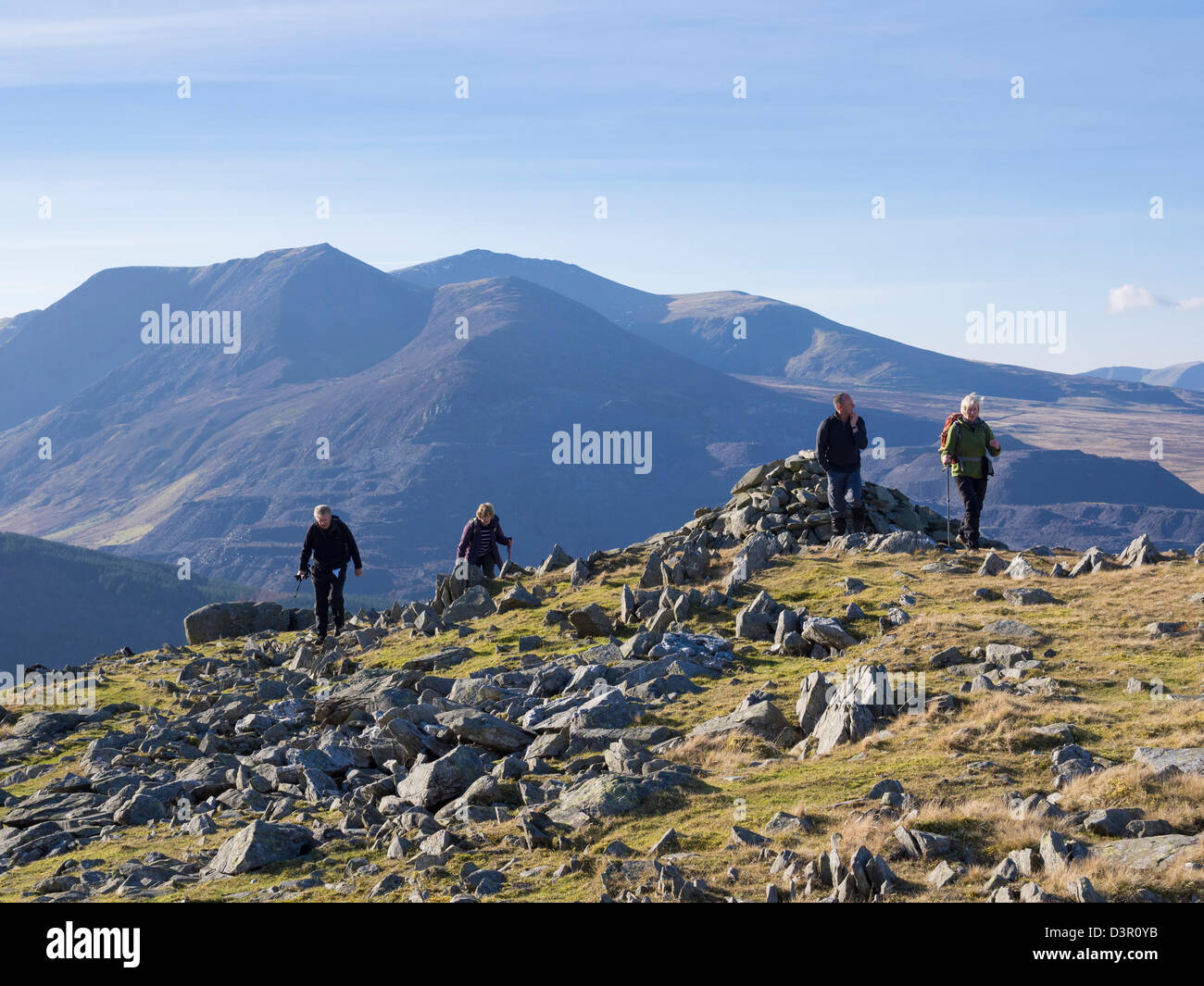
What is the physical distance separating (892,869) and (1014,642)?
9087 millimetres

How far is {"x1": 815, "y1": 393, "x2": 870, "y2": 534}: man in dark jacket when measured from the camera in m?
27.9

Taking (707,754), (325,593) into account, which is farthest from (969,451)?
(325,593)

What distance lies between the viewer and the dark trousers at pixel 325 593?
3036 centimetres

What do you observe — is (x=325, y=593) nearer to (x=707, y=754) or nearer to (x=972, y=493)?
(x=972, y=493)

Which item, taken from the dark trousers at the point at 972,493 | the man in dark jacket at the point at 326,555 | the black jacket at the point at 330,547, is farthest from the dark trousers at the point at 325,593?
the dark trousers at the point at 972,493

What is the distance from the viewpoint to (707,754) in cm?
1532

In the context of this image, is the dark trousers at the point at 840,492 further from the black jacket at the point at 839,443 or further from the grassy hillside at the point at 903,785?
the grassy hillside at the point at 903,785

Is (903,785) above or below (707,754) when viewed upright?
above

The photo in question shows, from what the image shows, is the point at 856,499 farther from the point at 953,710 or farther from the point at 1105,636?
the point at 953,710

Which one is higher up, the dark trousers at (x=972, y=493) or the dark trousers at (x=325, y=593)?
the dark trousers at (x=972, y=493)

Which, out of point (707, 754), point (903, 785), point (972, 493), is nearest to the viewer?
point (903, 785)

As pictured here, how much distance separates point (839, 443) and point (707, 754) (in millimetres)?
14597

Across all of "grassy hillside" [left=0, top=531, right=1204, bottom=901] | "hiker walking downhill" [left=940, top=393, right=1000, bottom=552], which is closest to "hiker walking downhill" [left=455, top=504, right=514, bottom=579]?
"grassy hillside" [left=0, top=531, right=1204, bottom=901]
